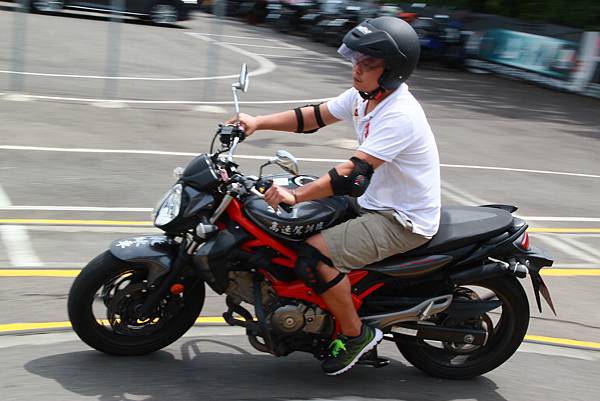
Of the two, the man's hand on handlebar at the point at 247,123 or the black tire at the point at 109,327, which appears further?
the man's hand on handlebar at the point at 247,123

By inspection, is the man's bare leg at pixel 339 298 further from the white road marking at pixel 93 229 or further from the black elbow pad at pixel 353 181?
the white road marking at pixel 93 229

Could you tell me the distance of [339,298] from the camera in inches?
182

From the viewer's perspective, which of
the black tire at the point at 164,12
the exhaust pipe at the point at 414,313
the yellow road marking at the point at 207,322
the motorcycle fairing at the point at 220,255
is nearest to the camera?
the motorcycle fairing at the point at 220,255

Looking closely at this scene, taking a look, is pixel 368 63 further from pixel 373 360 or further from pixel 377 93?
pixel 373 360

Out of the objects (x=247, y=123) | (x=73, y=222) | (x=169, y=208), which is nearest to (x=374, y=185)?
(x=247, y=123)

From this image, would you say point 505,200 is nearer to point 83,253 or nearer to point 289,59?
point 83,253

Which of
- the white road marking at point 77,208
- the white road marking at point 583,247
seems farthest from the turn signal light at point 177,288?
the white road marking at point 583,247

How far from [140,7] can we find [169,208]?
750 inches

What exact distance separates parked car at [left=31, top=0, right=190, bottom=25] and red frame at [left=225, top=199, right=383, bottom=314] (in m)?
18.1

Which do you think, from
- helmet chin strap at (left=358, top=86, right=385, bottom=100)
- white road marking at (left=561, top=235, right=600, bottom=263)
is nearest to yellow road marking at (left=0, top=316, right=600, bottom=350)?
helmet chin strap at (left=358, top=86, right=385, bottom=100)

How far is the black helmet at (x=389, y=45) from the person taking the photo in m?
4.37

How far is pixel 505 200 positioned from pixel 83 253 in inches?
201

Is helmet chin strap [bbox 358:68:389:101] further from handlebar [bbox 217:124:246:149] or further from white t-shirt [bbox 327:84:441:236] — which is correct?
A: handlebar [bbox 217:124:246:149]

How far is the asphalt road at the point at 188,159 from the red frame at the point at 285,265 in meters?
0.53
